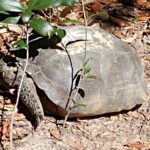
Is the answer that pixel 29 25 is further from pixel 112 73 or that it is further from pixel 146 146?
pixel 146 146

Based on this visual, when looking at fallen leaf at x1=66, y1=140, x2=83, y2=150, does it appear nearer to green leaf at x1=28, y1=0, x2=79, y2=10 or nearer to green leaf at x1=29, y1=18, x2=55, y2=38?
green leaf at x1=29, y1=18, x2=55, y2=38

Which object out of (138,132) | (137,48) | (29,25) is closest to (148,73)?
(137,48)

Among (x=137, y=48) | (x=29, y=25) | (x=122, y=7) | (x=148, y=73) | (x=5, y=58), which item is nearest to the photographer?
(x=29, y=25)

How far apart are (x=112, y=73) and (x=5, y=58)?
731 millimetres

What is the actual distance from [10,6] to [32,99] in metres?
0.72

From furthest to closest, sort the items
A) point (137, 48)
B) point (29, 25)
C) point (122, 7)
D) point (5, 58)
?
point (122, 7)
point (137, 48)
point (5, 58)
point (29, 25)

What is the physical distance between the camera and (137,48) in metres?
4.00

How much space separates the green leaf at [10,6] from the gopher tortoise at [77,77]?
1.79ft

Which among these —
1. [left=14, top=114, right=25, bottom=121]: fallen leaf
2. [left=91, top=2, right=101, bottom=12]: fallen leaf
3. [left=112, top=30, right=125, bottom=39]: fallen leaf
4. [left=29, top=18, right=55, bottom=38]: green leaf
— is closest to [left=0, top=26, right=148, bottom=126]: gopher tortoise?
[left=14, top=114, right=25, bottom=121]: fallen leaf

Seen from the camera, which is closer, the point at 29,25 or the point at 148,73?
the point at 29,25

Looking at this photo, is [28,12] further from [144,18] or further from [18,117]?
[144,18]

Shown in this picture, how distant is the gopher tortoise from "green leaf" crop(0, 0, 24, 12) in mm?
547

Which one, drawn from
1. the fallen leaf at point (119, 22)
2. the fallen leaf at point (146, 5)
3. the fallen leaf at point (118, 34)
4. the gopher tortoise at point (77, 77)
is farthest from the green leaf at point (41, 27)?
the fallen leaf at point (146, 5)

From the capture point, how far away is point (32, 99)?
3.01 meters
